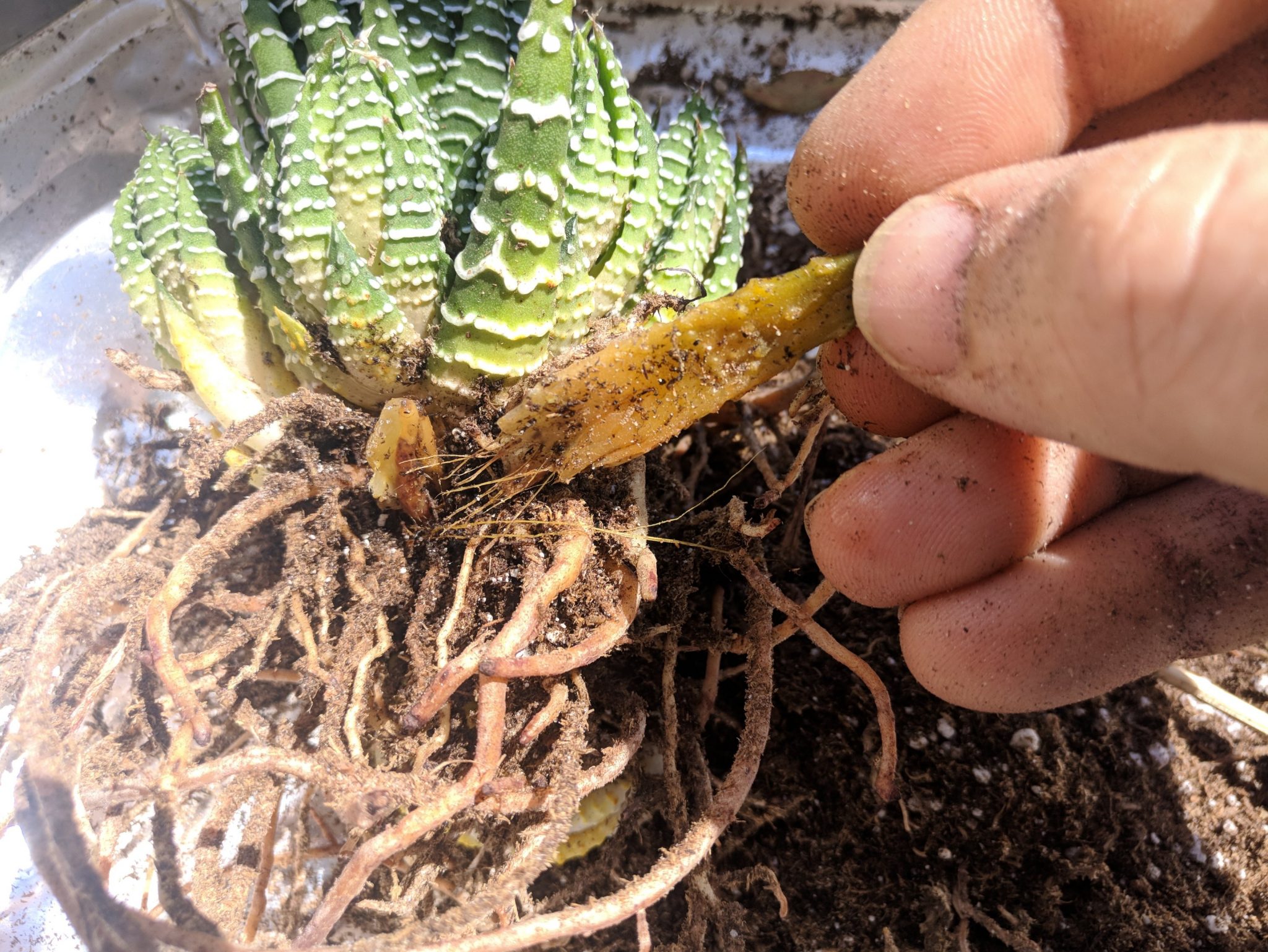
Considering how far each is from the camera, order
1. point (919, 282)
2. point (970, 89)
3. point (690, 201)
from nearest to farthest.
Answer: point (919, 282) → point (970, 89) → point (690, 201)

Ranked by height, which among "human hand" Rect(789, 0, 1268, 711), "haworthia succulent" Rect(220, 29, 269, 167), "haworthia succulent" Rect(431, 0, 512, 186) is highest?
"haworthia succulent" Rect(220, 29, 269, 167)

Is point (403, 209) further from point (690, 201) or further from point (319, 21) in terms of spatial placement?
point (690, 201)

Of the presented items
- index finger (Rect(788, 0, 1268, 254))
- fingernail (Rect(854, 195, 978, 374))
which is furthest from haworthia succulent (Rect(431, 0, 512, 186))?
fingernail (Rect(854, 195, 978, 374))

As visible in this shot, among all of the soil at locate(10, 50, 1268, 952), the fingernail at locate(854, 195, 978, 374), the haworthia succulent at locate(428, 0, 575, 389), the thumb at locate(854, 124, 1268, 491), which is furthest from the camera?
the soil at locate(10, 50, 1268, 952)

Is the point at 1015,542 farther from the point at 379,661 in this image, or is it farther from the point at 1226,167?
the point at 379,661

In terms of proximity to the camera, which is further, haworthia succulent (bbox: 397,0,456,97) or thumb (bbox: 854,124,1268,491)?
haworthia succulent (bbox: 397,0,456,97)

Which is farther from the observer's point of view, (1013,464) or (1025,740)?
(1025,740)

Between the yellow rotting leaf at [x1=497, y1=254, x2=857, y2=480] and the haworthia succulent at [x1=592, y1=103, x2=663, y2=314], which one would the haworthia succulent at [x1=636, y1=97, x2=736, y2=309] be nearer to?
the haworthia succulent at [x1=592, y1=103, x2=663, y2=314]

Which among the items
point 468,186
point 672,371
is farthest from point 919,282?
point 468,186
